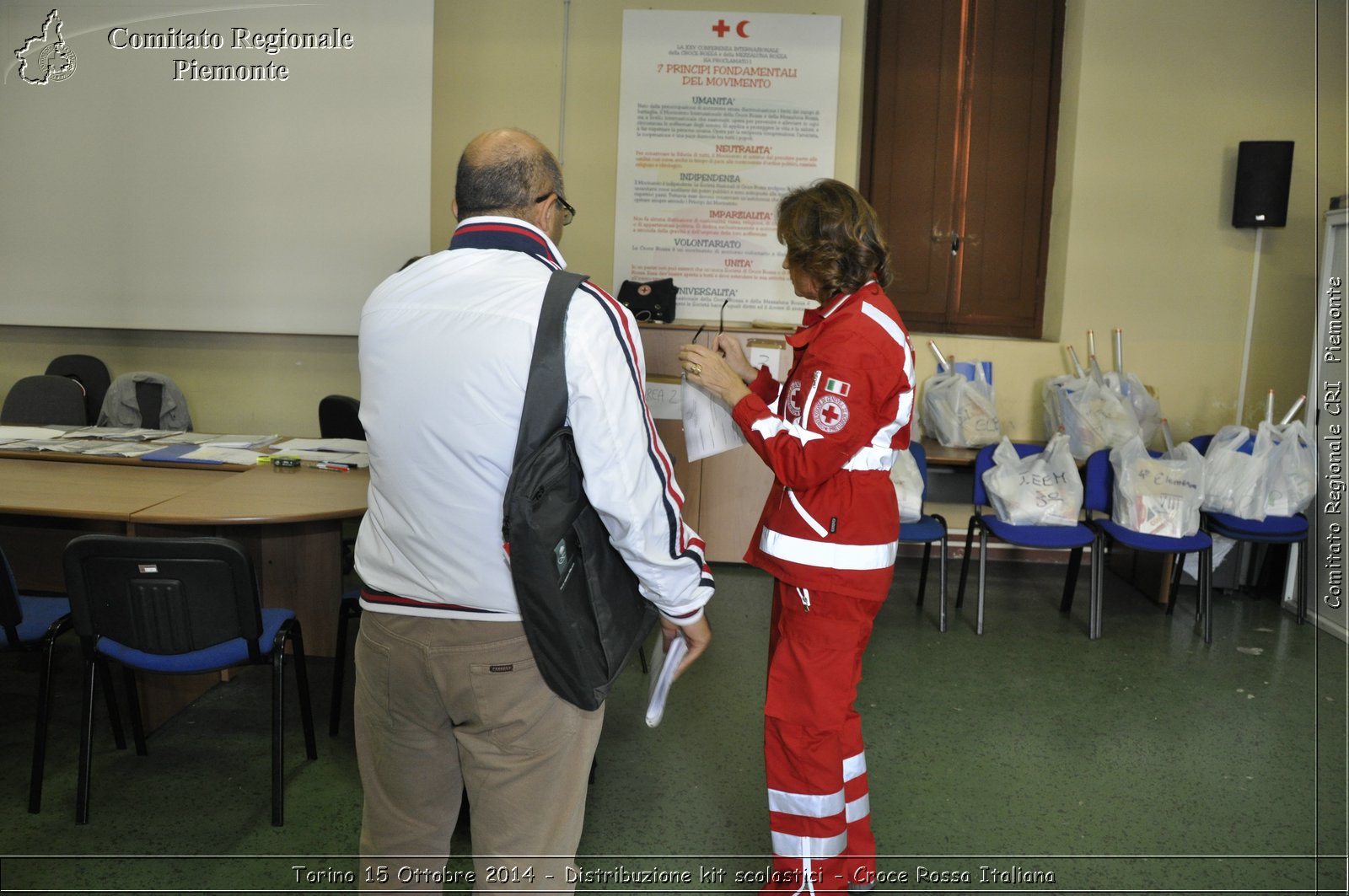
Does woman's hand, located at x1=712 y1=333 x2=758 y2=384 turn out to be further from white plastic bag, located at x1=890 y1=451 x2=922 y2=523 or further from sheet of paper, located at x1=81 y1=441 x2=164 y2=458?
sheet of paper, located at x1=81 y1=441 x2=164 y2=458

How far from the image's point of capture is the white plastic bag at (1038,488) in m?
4.16

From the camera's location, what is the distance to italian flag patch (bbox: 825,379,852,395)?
192 centimetres

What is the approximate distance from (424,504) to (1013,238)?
465 centimetres

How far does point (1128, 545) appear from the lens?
13.2ft

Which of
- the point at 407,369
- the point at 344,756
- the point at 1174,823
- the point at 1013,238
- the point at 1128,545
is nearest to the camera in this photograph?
the point at 407,369

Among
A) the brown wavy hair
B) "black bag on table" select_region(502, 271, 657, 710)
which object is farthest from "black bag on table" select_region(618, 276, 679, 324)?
"black bag on table" select_region(502, 271, 657, 710)

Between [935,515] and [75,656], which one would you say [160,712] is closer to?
[75,656]

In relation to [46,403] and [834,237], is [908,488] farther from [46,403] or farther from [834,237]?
[46,403]

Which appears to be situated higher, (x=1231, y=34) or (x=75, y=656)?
(x=1231, y=34)

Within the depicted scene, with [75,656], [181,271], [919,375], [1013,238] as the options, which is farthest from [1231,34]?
[75,656]

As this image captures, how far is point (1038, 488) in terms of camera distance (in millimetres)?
4172

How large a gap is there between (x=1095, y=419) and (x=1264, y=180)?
1.48 meters

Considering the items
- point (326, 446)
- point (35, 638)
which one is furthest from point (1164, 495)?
point (35, 638)

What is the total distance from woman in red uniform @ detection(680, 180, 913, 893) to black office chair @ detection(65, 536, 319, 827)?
1.23 metres
